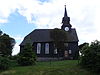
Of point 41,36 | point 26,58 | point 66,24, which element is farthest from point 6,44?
point 26,58

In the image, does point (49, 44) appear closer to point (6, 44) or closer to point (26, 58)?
point (6, 44)

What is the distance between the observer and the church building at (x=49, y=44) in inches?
2987

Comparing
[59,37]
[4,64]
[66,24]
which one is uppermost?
[66,24]

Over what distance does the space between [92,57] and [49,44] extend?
32.8 m

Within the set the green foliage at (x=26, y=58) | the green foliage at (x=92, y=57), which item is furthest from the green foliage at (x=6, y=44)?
the green foliage at (x=92, y=57)

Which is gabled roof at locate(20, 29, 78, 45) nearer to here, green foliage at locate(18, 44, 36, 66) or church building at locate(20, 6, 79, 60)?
church building at locate(20, 6, 79, 60)

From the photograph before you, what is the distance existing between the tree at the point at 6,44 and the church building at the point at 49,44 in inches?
139

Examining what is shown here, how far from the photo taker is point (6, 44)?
76.0m

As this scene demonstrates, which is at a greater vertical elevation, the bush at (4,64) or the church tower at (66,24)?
the church tower at (66,24)

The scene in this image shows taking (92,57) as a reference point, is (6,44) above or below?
above

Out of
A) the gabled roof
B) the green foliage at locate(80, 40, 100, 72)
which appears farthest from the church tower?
the green foliage at locate(80, 40, 100, 72)

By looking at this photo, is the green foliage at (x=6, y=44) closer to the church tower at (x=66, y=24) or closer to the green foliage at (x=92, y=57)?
the church tower at (x=66, y=24)

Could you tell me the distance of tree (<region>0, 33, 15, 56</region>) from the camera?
70.9 m

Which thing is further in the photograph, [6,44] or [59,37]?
[6,44]
